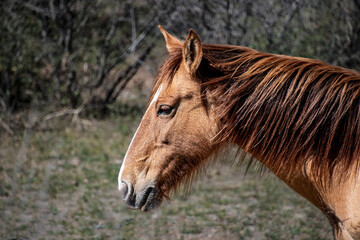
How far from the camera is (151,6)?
23.8ft

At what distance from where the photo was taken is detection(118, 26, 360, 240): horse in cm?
216

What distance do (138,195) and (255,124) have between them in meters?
0.86

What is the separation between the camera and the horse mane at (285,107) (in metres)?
2.16

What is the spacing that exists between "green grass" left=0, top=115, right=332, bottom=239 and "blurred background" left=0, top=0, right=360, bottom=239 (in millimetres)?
17

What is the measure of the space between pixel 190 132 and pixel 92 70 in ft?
21.2

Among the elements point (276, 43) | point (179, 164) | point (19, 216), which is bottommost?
point (19, 216)

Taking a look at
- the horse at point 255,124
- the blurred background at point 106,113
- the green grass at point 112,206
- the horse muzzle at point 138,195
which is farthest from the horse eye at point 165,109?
the green grass at point 112,206

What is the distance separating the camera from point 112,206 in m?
4.97

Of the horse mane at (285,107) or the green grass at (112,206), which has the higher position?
the horse mane at (285,107)

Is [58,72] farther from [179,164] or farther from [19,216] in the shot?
[179,164]

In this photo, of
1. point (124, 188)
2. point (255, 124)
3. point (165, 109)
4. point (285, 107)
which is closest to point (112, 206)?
point (124, 188)

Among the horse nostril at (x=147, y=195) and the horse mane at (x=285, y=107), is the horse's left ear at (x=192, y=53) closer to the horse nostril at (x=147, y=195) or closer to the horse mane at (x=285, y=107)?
the horse mane at (x=285, y=107)

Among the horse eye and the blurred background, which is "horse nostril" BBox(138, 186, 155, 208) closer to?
the horse eye

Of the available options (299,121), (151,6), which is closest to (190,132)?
(299,121)
